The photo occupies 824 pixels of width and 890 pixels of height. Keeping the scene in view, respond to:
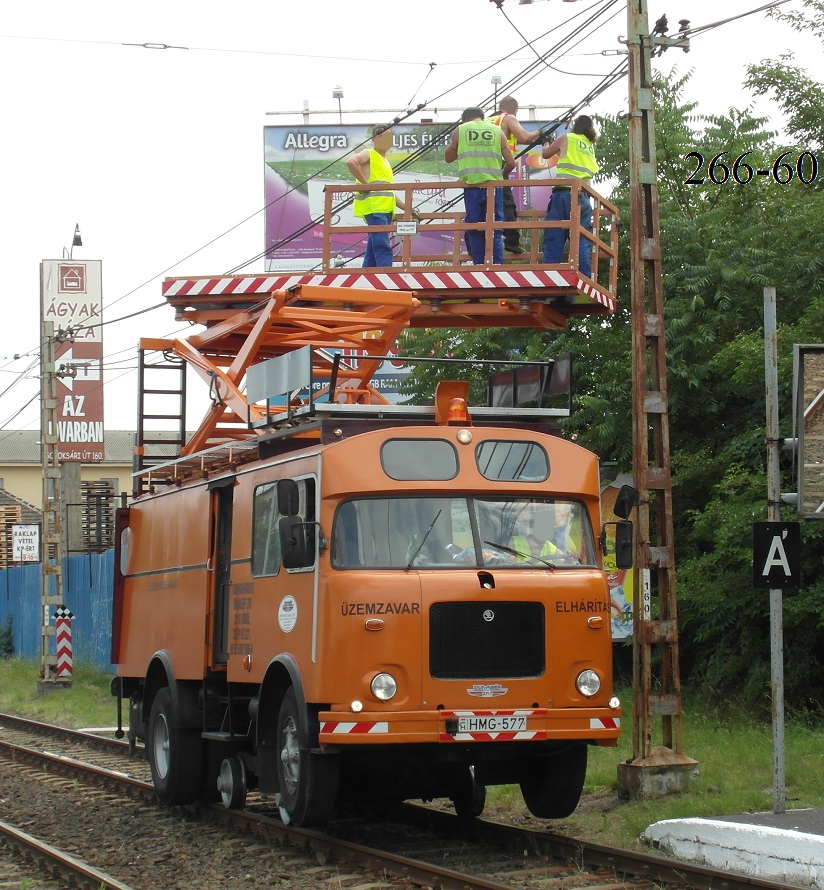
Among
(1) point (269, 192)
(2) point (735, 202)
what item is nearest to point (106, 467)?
(1) point (269, 192)

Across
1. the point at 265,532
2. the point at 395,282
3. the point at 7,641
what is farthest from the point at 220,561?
the point at 7,641

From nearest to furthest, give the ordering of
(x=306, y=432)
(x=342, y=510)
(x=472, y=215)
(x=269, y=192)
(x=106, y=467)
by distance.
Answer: (x=342, y=510), (x=306, y=432), (x=472, y=215), (x=269, y=192), (x=106, y=467)

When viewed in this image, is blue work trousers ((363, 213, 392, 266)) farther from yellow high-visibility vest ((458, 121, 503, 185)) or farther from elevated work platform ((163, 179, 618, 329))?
yellow high-visibility vest ((458, 121, 503, 185))

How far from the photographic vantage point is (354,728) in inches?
371

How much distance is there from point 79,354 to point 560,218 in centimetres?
1984

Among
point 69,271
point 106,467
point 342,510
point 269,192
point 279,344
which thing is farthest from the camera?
point 106,467

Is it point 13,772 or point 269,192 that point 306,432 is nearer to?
point 13,772

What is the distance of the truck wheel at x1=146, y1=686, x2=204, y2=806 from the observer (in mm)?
12594

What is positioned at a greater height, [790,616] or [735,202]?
[735,202]

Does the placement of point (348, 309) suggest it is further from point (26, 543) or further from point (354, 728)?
point (26, 543)

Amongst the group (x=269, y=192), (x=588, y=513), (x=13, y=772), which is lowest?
(x=13, y=772)

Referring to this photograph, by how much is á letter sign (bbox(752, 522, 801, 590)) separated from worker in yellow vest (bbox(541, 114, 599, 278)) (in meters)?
5.36

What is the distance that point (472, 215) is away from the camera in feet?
50.3

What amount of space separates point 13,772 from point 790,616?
930 centimetres
